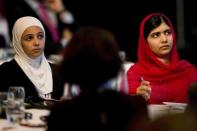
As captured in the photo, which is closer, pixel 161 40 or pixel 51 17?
pixel 161 40

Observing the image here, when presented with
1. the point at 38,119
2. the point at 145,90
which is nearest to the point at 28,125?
the point at 38,119

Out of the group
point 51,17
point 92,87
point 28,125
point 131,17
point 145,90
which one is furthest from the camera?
point 131,17

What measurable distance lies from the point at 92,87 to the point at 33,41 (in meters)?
1.66

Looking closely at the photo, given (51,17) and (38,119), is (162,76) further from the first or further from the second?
(51,17)

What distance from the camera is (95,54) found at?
2.41 meters

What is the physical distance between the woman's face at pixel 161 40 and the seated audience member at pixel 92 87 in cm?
150

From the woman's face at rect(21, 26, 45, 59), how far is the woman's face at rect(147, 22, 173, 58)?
0.78m

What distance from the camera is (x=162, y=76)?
13.2 ft

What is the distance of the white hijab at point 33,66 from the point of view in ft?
13.4

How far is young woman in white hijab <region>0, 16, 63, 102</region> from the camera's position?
4.03 metres

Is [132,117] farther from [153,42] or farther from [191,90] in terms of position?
[153,42]

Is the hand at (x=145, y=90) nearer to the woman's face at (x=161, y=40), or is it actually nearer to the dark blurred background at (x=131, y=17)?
the woman's face at (x=161, y=40)

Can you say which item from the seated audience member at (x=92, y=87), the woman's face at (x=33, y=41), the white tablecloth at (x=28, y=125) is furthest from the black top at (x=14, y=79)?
the seated audience member at (x=92, y=87)

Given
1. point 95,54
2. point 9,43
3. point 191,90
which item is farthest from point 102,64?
point 9,43
